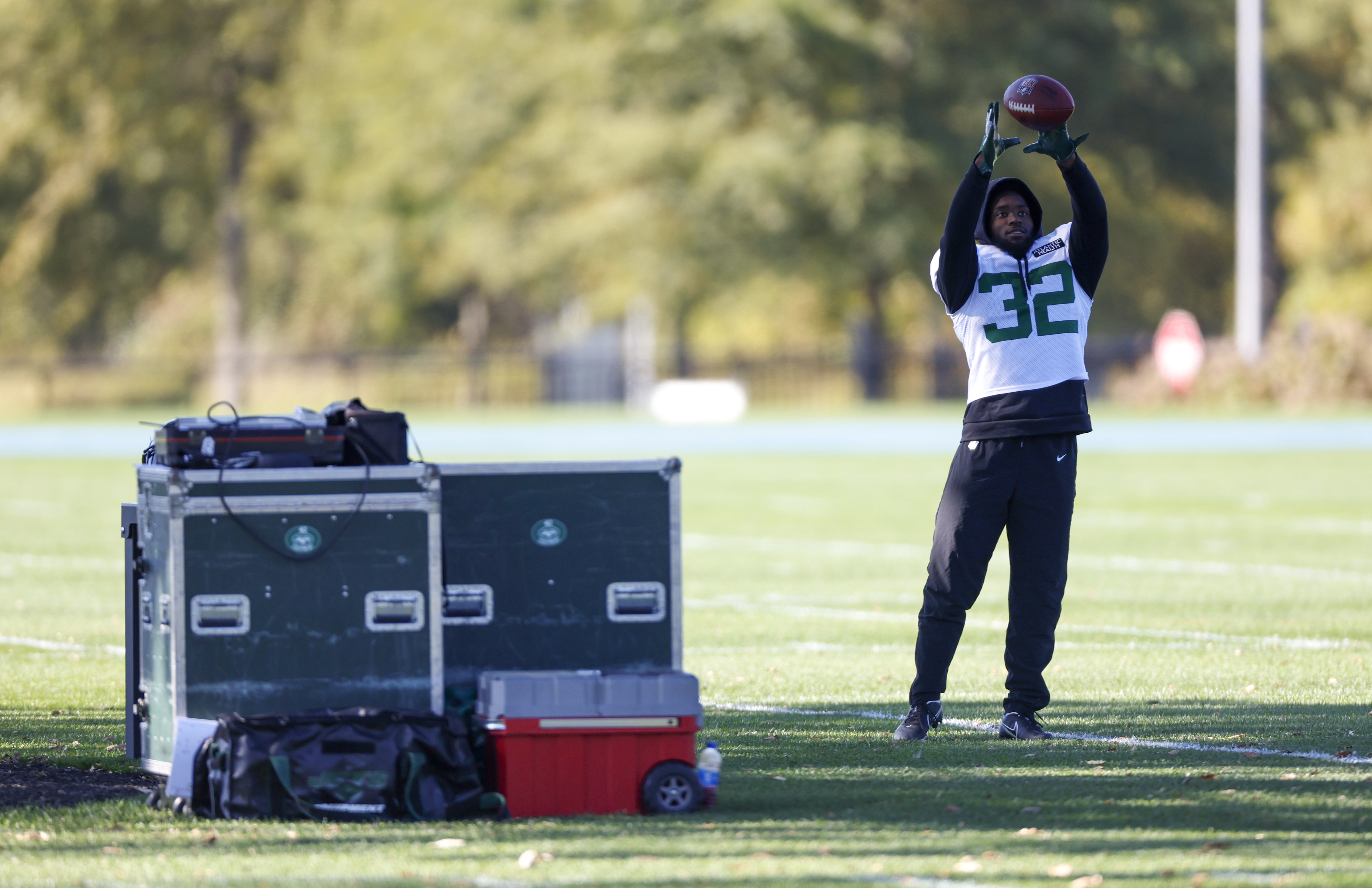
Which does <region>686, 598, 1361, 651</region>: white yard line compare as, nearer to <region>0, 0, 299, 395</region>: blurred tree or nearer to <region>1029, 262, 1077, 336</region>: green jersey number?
<region>1029, 262, 1077, 336</region>: green jersey number

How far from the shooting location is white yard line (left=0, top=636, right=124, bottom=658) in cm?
988

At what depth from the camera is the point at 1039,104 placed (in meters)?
6.64

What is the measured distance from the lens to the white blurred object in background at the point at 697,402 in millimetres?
39969

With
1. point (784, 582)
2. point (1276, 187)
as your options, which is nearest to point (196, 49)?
point (1276, 187)

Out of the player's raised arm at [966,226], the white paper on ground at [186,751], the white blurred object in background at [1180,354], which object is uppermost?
the white blurred object in background at [1180,354]

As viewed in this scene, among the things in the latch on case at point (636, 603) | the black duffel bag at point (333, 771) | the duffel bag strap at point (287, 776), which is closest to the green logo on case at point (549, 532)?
the latch on case at point (636, 603)

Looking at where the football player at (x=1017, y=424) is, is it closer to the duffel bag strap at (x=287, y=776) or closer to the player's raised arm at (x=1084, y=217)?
the player's raised arm at (x=1084, y=217)

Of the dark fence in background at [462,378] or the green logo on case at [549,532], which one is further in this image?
the dark fence in background at [462,378]

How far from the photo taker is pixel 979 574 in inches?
270

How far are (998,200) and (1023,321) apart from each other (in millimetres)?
461

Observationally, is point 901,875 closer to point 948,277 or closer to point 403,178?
point 948,277

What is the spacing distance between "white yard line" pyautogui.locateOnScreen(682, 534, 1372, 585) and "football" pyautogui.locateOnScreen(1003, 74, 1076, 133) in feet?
18.2

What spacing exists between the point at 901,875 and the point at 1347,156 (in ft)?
160

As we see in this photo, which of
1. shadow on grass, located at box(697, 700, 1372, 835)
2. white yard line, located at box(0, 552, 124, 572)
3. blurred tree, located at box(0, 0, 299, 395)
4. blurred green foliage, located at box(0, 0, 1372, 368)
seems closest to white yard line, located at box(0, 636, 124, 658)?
shadow on grass, located at box(697, 700, 1372, 835)
